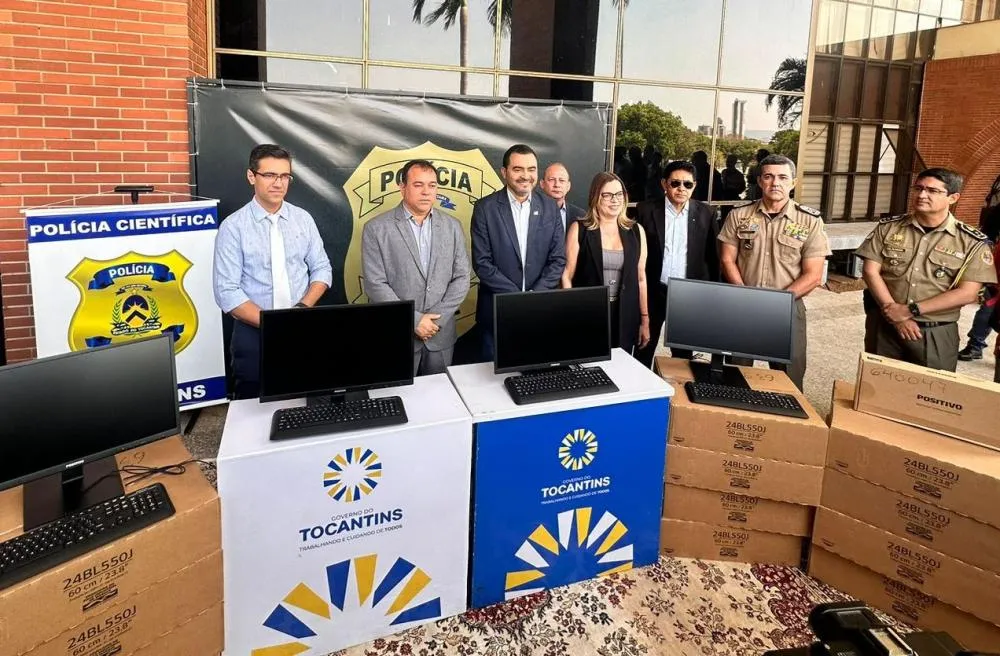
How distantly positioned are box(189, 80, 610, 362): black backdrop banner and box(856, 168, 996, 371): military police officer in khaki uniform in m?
2.07

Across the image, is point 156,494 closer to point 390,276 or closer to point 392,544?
point 392,544

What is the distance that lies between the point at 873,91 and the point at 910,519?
38.2 ft

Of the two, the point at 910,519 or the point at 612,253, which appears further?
the point at 612,253

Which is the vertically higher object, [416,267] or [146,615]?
[416,267]

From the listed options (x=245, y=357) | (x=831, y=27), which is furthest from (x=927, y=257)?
(x=831, y=27)

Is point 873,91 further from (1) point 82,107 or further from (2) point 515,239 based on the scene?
(1) point 82,107

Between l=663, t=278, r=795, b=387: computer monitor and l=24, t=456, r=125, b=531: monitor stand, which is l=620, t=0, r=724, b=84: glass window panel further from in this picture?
l=24, t=456, r=125, b=531: monitor stand

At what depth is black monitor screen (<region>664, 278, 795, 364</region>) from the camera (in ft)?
9.50

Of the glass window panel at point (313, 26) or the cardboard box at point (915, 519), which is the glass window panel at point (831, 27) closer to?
the glass window panel at point (313, 26)

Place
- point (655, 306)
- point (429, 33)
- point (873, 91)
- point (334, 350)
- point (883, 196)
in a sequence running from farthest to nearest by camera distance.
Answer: point (883, 196) < point (873, 91) < point (429, 33) < point (655, 306) < point (334, 350)

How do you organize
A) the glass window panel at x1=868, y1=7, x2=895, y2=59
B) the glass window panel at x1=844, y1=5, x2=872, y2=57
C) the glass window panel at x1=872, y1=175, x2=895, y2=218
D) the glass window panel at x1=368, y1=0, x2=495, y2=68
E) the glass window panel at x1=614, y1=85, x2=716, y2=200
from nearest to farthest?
the glass window panel at x1=368, y1=0, x2=495, y2=68, the glass window panel at x1=614, y1=85, x2=716, y2=200, the glass window panel at x1=844, y1=5, x2=872, y2=57, the glass window panel at x1=868, y1=7, x2=895, y2=59, the glass window panel at x1=872, y1=175, x2=895, y2=218

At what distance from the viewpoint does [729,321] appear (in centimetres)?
295

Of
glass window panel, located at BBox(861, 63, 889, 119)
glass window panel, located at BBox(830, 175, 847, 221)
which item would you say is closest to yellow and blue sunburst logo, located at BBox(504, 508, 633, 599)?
glass window panel, located at BBox(830, 175, 847, 221)

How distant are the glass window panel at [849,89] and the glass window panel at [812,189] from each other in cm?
118
